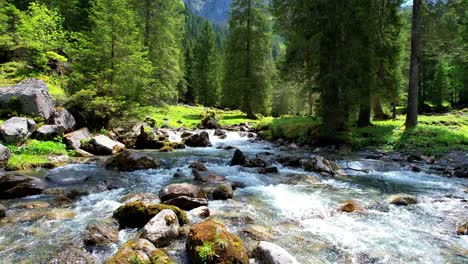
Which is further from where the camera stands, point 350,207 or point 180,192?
point 180,192

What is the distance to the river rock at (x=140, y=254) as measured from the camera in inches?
210

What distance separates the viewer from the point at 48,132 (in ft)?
51.1

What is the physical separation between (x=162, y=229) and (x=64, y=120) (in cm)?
1339

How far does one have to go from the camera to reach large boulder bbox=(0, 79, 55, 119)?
1567 cm

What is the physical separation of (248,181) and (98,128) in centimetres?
1269

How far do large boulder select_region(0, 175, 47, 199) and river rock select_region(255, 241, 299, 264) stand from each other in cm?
751

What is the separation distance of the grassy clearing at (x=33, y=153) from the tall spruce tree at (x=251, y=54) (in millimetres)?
26049

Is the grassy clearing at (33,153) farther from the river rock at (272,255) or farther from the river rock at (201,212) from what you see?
the river rock at (272,255)

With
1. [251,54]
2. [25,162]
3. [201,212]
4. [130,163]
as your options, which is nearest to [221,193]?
[201,212]

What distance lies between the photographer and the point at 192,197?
881cm

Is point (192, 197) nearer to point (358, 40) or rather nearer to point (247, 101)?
point (358, 40)

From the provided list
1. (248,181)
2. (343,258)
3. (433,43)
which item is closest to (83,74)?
(248,181)

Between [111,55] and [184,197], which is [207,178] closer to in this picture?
[184,197]

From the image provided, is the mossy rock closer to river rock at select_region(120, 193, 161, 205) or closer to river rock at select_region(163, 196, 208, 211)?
river rock at select_region(163, 196, 208, 211)
